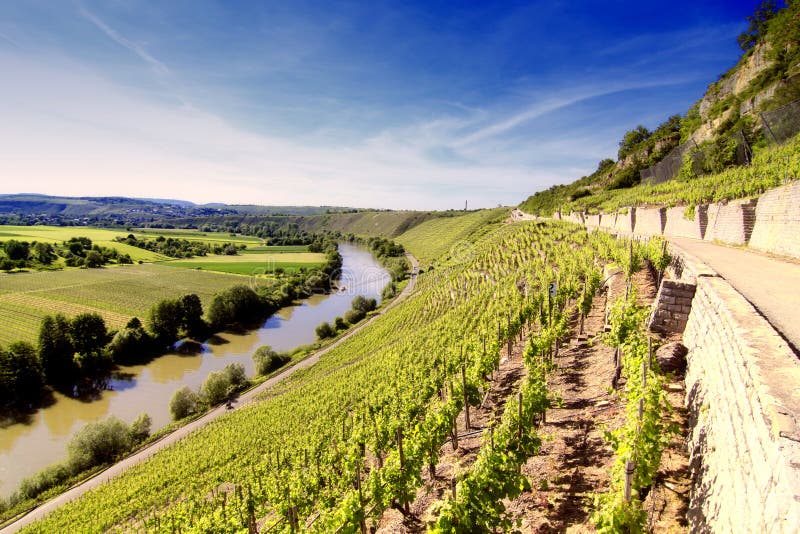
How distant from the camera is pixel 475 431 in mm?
12602

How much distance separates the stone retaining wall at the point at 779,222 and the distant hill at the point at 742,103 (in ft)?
32.7

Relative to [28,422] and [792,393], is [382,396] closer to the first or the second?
[792,393]

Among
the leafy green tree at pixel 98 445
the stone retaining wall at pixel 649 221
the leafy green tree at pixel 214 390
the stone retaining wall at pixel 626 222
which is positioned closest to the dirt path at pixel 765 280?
the stone retaining wall at pixel 649 221

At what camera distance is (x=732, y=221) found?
16219mm

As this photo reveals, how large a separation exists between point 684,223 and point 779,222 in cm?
864

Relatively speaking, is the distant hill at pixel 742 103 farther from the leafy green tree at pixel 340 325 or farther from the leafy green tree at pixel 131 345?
the leafy green tree at pixel 131 345

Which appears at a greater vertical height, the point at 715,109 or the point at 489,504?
the point at 715,109

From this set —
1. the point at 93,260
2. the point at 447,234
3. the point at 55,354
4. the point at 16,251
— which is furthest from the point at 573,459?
the point at 16,251

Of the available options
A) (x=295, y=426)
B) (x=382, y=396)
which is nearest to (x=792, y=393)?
(x=382, y=396)

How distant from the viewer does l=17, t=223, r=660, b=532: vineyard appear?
25.8 ft

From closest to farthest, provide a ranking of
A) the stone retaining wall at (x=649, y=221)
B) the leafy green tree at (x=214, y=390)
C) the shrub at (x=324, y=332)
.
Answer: the stone retaining wall at (x=649, y=221) → the leafy green tree at (x=214, y=390) → the shrub at (x=324, y=332)

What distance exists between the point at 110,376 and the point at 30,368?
23.8ft

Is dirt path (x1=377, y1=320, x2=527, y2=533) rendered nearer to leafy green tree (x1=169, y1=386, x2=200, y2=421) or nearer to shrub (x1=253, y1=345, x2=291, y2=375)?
leafy green tree (x1=169, y1=386, x2=200, y2=421)

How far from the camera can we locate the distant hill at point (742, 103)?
1099 inches
